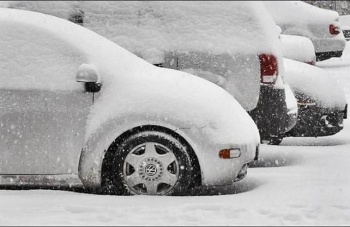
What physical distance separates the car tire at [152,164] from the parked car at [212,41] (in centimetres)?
164

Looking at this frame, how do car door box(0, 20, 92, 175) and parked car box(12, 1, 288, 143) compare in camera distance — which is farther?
parked car box(12, 1, 288, 143)

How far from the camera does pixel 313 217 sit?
545cm

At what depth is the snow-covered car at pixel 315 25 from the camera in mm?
15867

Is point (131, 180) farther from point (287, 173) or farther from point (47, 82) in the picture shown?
point (287, 173)

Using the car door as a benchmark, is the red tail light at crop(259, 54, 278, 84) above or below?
above

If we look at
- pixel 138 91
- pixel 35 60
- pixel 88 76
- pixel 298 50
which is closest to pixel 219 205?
pixel 138 91

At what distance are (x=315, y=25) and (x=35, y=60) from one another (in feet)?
35.3

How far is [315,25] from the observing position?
53.2 feet

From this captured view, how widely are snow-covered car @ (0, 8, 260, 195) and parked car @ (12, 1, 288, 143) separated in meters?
1.37

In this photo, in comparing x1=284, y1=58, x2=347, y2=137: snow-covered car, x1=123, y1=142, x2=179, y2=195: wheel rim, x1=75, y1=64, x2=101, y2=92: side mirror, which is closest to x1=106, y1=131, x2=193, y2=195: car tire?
x1=123, y1=142, x2=179, y2=195: wheel rim

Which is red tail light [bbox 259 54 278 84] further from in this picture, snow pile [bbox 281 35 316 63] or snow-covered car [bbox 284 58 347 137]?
snow pile [bbox 281 35 316 63]

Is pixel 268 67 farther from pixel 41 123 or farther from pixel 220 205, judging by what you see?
pixel 41 123

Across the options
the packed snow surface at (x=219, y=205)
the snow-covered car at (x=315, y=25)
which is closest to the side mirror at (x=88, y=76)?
the packed snow surface at (x=219, y=205)

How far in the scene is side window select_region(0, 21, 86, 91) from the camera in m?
6.24
